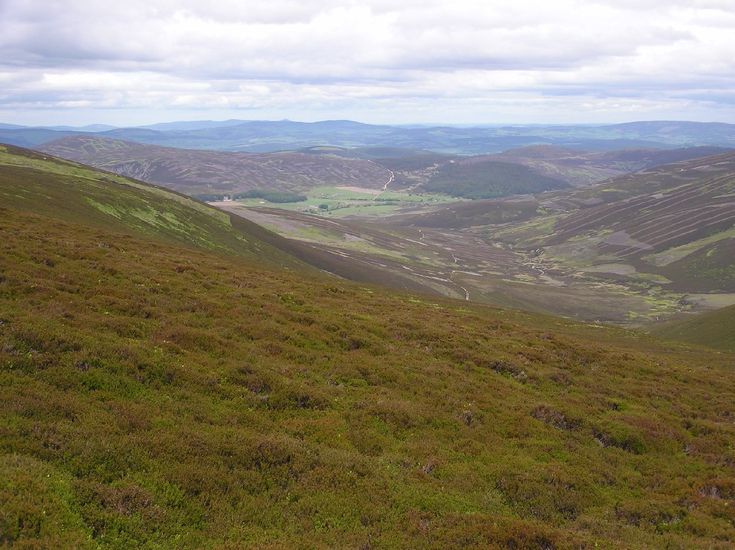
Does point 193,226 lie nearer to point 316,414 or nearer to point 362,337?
point 362,337

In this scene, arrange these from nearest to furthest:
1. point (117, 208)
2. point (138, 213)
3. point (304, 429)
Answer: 1. point (304, 429)
2. point (117, 208)
3. point (138, 213)

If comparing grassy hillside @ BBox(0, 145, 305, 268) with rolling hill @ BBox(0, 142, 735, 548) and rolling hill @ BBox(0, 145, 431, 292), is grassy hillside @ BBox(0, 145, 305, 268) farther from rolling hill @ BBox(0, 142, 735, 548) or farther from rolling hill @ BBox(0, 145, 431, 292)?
rolling hill @ BBox(0, 142, 735, 548)

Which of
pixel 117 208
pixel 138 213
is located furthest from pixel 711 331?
pixel 117 208

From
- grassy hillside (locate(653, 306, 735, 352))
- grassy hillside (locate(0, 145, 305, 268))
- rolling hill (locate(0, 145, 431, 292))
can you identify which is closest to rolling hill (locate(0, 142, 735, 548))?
grassy hillside (locate(0, 145, 305, 268))

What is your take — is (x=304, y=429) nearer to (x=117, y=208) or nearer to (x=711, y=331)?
(x=117, y=208)

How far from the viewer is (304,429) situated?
20.6 meters

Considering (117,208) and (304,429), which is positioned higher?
(117,208)

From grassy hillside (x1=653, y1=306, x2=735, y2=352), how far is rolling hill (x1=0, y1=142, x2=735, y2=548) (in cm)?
5880

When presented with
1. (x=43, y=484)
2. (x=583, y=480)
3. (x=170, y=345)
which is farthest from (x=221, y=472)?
(x=583, y=480)

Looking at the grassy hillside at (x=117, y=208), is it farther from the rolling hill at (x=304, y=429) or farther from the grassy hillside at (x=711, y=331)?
the grassy hillside at (x=711, y=331)

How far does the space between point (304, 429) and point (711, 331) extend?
332ft

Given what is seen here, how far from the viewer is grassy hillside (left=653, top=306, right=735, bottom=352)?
87.9 m

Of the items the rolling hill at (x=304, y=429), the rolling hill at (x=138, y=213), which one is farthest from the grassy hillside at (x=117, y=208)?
the rolling hill at (x=304, y=429)

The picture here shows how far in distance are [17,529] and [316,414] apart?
11983 mm
